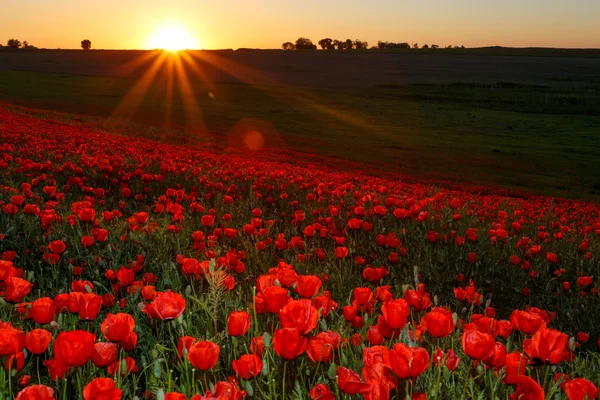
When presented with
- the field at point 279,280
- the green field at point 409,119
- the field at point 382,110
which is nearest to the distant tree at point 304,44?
the field at point 382,110

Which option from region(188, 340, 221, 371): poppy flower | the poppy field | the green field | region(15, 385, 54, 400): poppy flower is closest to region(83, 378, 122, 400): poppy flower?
the poppy field

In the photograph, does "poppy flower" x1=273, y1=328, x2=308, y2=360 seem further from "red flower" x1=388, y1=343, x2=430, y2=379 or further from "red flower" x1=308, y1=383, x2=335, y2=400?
"red flower" x1=388, y1=343, x2=430, y2=379

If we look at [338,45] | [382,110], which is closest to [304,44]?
[338,45]

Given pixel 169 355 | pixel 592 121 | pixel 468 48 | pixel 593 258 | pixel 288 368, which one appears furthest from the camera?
pixel 468 48

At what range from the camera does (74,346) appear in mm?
1764

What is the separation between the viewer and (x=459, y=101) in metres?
60.1

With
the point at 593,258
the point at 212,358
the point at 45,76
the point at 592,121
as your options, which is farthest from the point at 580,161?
the point at 45,76

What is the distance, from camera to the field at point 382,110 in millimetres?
27094

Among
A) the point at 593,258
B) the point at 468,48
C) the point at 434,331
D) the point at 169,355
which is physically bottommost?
the point at 593,258

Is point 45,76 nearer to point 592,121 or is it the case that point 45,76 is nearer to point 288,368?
point 592,121

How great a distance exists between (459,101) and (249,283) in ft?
196

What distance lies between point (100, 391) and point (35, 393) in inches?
8.0

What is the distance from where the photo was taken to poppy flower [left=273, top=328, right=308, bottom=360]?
1.95m

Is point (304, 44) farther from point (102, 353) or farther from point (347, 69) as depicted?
point (102, 353)
